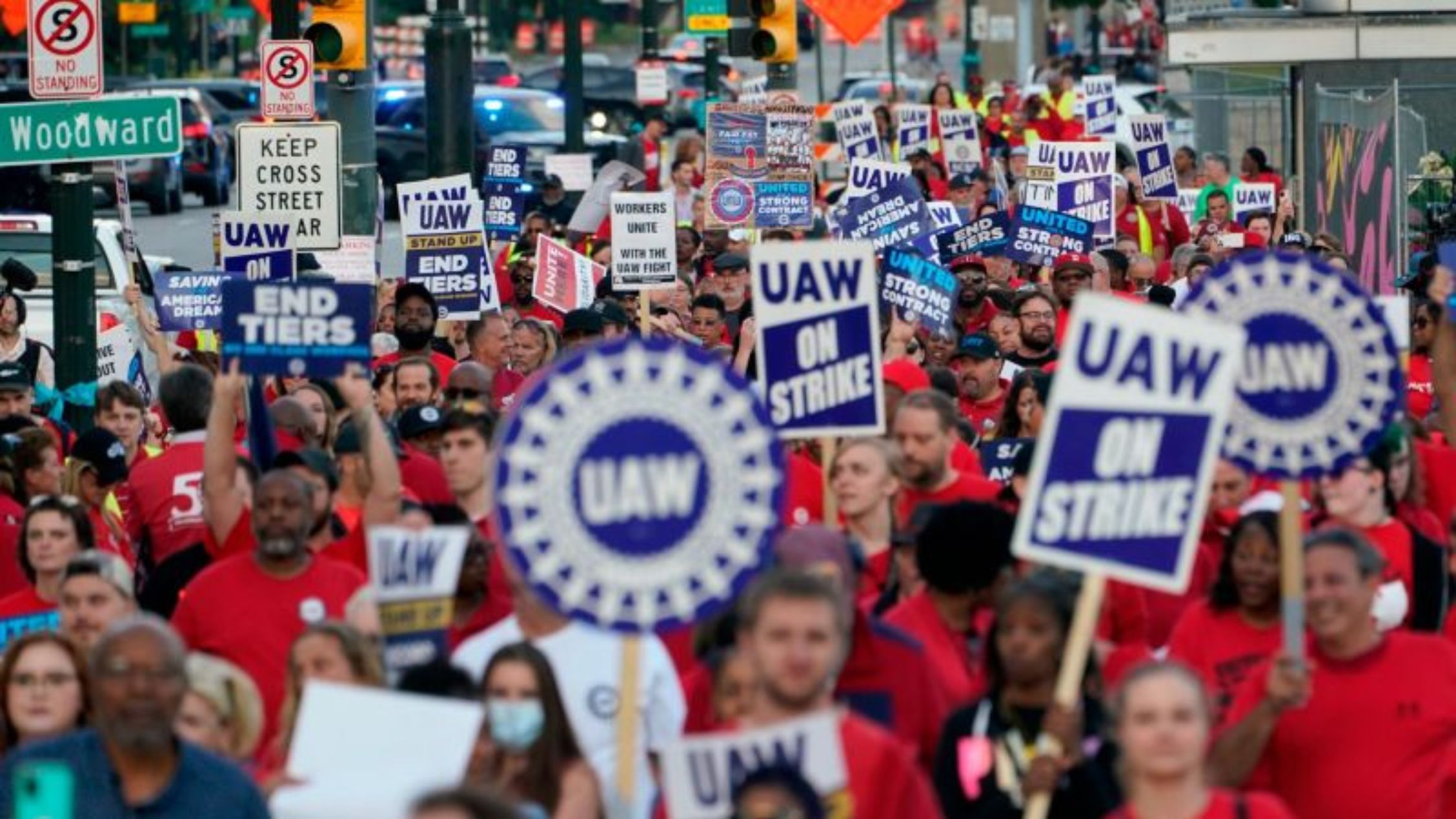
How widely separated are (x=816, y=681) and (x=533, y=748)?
0.70 meters

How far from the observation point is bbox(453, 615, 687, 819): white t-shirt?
26.9 feet

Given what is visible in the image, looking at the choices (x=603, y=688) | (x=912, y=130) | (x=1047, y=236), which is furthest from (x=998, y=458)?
(x=912, y=130)

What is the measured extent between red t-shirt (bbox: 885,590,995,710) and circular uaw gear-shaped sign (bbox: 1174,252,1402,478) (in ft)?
2.62

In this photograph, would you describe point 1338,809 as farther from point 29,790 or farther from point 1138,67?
point 1138,67

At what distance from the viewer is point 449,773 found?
22.6ft

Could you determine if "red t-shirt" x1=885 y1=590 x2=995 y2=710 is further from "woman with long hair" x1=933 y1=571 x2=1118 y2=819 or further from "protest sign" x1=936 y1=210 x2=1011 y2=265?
"protest sign" x1=936 y1=210 x2=1011 y2=265

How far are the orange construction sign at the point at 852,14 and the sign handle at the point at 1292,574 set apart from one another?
21441mm

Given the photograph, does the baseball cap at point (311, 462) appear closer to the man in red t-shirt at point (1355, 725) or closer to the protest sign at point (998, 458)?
the protest sign at point (998, 458)

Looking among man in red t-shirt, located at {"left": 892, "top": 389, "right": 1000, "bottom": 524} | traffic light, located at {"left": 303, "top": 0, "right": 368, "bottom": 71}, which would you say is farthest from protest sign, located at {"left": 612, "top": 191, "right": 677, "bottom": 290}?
man in red t-shirt, located at {"left": 892, "top": 389, "right": 1000, "bottom": 524}

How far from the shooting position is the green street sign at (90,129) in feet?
42.8

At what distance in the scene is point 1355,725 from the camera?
26.5ft

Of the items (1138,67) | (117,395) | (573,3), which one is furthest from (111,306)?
(1138,67)

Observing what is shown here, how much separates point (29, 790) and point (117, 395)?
6.33 metres

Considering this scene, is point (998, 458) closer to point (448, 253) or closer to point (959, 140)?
point (448, 253)
